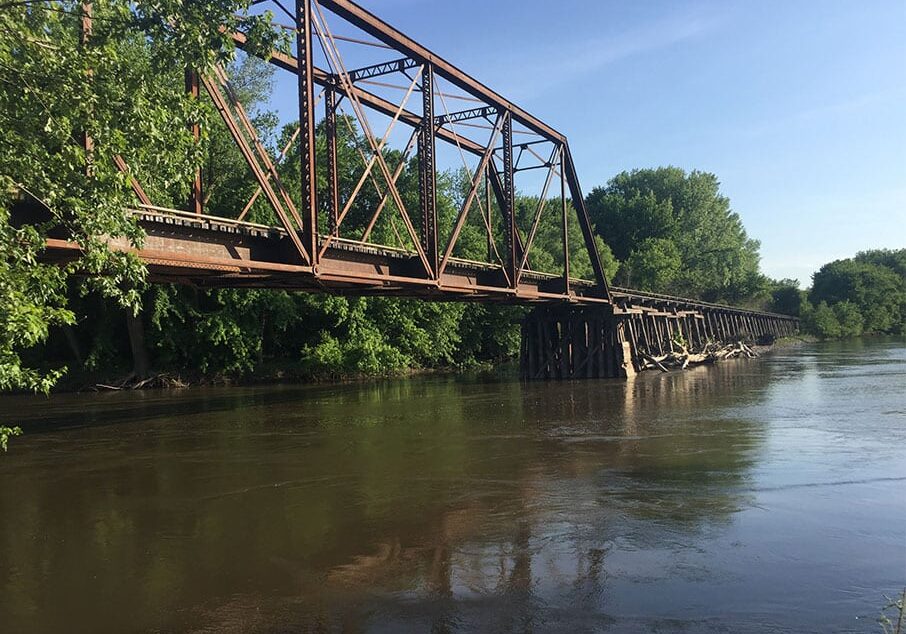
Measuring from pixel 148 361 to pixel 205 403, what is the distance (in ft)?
41.9

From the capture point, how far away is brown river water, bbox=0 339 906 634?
19.8ft

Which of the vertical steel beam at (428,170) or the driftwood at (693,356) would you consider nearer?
the vertical steel beam at (428,170)

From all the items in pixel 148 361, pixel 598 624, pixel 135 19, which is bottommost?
pixel 598 624

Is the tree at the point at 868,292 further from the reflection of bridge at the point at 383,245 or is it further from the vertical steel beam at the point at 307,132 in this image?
the vertical steel beam at the point at 307,132

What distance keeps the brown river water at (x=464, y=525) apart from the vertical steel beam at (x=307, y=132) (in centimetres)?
495

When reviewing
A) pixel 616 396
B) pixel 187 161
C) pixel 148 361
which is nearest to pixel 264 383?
pixel 148 361

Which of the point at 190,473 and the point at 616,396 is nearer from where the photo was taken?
the point at 190,473

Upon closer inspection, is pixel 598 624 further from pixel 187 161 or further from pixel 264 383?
pixel 264 383

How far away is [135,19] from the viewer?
23.1 feet

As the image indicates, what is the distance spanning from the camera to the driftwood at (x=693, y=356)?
3825 cm

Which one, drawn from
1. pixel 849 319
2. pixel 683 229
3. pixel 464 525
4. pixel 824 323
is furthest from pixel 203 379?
pixel 849 319

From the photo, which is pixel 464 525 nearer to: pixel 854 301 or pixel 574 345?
pixel 574 345

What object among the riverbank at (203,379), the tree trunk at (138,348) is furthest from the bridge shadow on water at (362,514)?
the tree trunk at (138,348)

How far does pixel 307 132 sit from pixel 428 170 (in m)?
7.16
